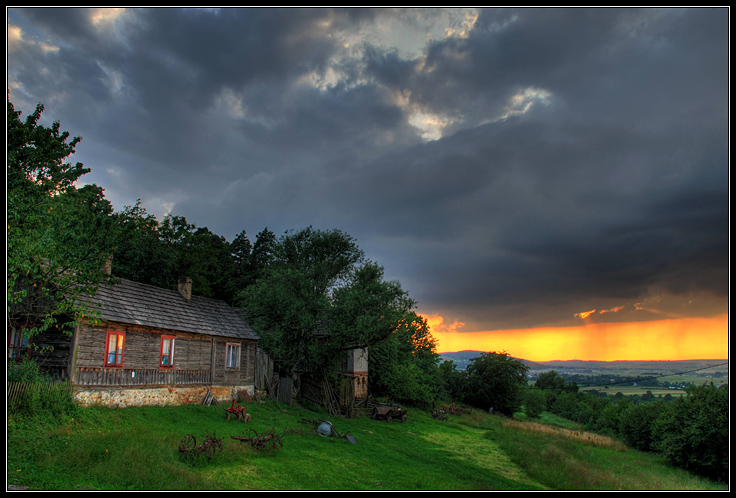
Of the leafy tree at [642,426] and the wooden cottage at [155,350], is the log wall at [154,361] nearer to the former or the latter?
the wooden cottage at [155,350]

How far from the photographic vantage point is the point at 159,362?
888 inches

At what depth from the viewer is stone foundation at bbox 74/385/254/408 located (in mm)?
18708

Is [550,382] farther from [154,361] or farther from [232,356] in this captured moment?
[154,361]

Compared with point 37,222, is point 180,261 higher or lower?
higher

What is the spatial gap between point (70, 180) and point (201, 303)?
16424mm

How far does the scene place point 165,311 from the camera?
24.6m

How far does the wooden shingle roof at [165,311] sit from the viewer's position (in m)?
21.2

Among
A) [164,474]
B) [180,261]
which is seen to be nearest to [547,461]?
[164,474]

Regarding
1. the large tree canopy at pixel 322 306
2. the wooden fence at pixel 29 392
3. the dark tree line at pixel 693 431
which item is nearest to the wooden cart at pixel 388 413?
the large tree canopy at pixel 322 306

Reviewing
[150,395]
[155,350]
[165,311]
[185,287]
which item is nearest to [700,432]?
[150,395]

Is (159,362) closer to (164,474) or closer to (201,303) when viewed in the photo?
(201,303)

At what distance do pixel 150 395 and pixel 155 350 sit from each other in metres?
2.38

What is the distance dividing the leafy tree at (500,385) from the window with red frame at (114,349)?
4769 cm

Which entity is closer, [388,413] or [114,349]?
[114,349]
